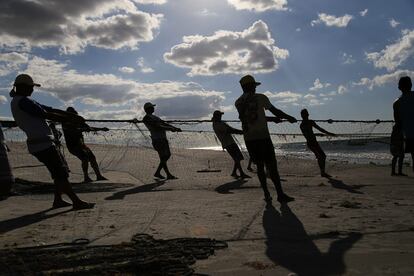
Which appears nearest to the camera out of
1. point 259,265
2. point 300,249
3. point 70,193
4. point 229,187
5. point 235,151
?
point 259,265

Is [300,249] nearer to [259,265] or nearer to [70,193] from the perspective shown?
[259,265]

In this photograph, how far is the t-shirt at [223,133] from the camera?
12.0m

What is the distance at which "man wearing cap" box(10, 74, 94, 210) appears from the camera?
6031mm

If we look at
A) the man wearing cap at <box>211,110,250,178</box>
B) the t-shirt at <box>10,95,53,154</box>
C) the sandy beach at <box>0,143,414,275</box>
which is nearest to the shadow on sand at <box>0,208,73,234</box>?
the sandy beach at <box>0,143,414,275</box>

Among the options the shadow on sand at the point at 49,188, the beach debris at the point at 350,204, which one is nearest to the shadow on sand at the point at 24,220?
the shadow on sand at the point at 49,188

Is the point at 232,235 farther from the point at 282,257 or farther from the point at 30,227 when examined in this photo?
the point at 30,227

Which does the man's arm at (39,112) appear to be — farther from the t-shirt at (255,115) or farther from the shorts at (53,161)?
the t-shirt at (255,115)

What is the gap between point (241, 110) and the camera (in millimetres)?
6855

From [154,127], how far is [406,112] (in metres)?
6.36

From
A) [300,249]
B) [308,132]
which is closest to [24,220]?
[300,249]

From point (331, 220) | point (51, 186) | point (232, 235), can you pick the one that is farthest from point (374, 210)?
point (51, 186)

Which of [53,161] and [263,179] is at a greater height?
[53,161]

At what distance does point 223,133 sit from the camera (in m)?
12.1

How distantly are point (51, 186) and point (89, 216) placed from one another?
4141 millimetres
